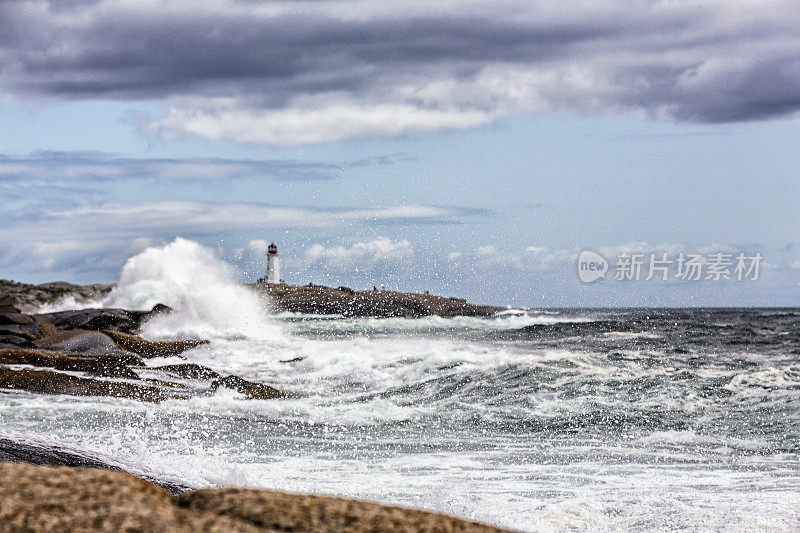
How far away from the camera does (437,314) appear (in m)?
81.5

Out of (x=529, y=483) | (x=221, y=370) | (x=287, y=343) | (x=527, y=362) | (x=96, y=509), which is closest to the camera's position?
(x=96, y=509)

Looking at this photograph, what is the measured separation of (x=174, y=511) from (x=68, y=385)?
36.8ft

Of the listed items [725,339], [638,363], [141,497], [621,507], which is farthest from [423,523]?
[725,339]

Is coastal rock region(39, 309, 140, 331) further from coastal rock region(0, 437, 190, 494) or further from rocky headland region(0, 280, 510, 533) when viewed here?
coastal rock region(0, 437, 190, 494)

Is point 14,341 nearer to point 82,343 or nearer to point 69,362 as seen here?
point 82,343

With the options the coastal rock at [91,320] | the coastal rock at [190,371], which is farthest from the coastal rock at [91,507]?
the coastal rock at [91,320]

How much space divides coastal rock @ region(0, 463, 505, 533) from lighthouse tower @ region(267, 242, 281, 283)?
69090mm

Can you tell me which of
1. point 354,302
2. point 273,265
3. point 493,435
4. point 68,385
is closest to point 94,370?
point 68,385

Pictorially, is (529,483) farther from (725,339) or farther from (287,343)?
(725,339)

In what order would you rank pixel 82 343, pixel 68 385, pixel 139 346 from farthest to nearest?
pixel 139 346 → pixel 82 343 → pixel 68 385

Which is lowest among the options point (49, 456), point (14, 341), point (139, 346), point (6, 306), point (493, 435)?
point (493, 435)

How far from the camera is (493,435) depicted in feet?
36.5

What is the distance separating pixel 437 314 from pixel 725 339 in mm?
52721

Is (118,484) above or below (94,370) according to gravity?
above
